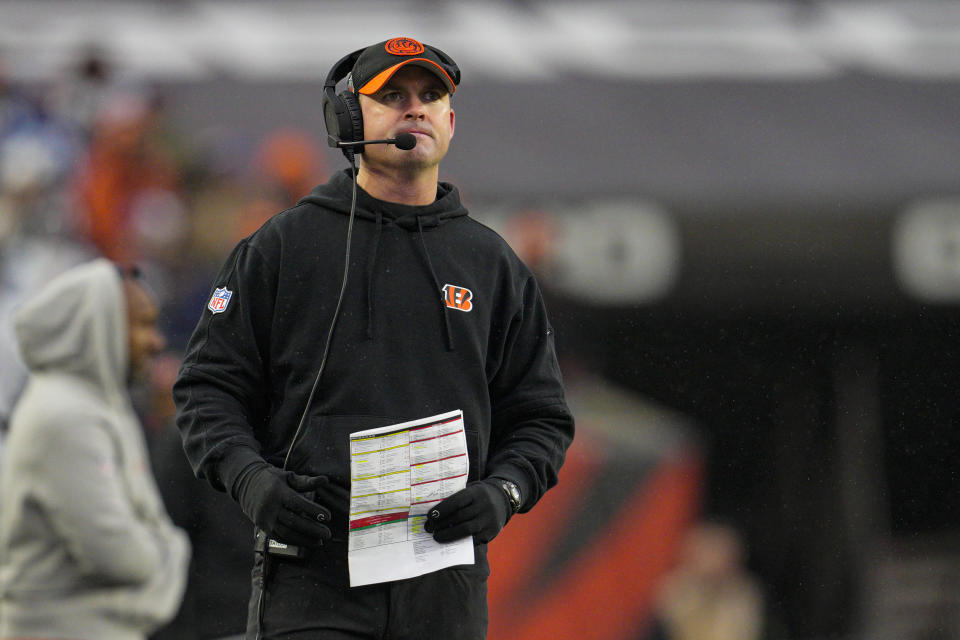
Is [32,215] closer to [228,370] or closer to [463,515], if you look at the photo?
[228,370]

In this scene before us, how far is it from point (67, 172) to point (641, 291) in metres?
3.10

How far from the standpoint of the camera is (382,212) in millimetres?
2250

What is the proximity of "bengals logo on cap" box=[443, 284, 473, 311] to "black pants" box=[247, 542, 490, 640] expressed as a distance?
0.41 metres

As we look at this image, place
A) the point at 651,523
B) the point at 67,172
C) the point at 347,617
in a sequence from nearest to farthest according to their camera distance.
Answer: the point at 347,617 → the point at 651,523 → the point at 67,172

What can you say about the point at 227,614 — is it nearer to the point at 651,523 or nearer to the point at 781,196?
the point at 651,523

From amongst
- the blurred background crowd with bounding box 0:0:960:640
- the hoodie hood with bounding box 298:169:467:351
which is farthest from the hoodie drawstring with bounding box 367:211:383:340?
the blurred background crowd with bounding box 0:0:960:640

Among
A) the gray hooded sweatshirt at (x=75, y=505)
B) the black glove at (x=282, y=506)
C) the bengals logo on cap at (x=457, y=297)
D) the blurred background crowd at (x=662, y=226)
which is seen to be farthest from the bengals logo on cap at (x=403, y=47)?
the blurred background crowd at (x=662, y=226)

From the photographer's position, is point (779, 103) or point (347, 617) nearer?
point (347, 617)

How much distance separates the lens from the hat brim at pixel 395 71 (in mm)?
2199

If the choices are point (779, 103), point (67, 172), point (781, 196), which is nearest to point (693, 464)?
point (781, 196)

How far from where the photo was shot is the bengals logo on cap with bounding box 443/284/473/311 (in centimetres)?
220

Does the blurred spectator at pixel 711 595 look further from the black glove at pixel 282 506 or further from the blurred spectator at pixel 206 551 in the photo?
the black glove at pixel 282 506

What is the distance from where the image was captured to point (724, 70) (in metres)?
8.72

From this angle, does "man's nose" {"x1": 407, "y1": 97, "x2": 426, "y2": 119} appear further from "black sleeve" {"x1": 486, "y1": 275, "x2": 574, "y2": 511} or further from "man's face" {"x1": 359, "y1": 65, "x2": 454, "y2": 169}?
"black sleeve" {"x1": 486, "y1": 275, "x2": 574, "y2": 511}
